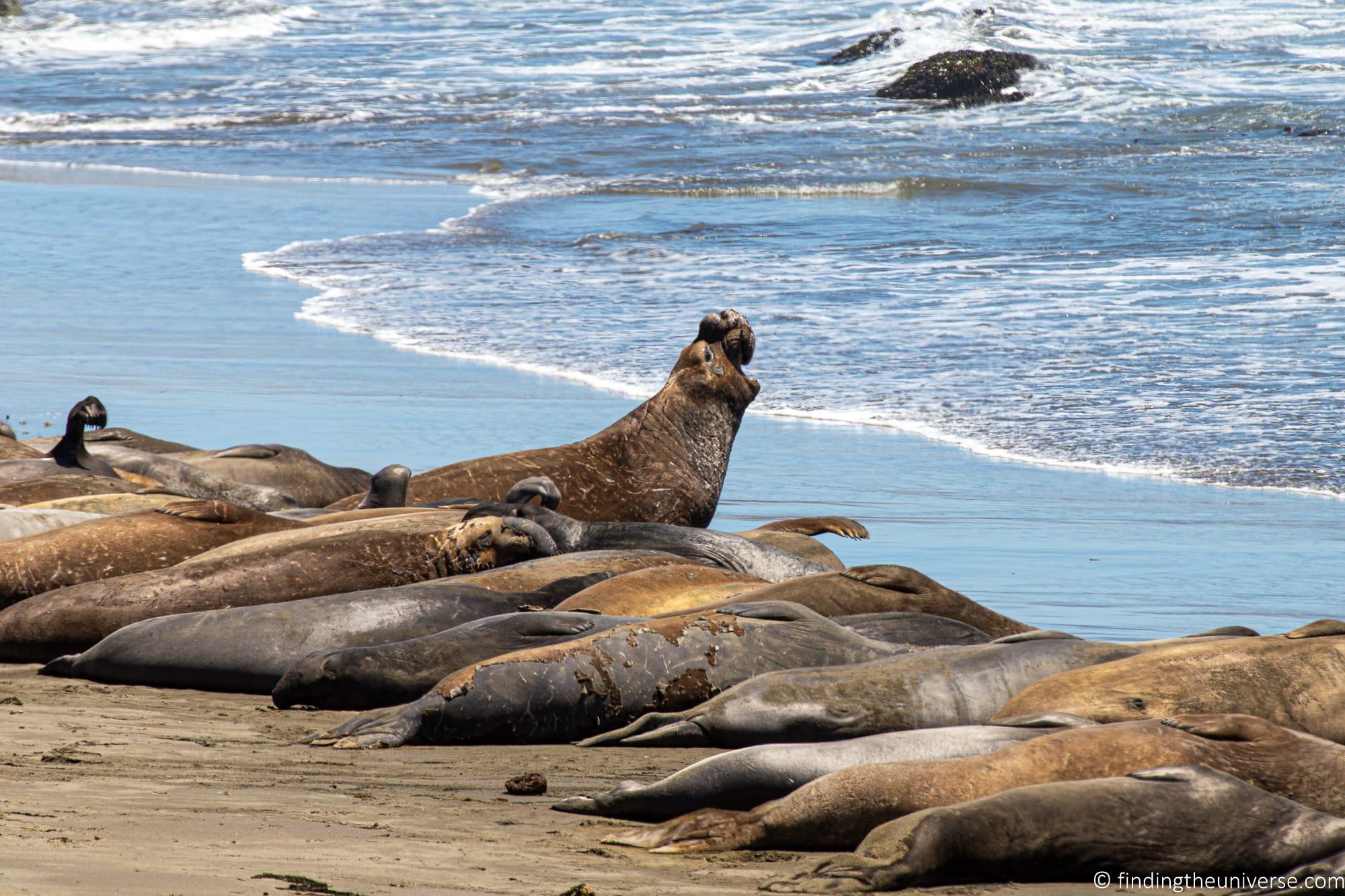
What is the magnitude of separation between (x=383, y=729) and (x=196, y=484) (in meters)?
4.07

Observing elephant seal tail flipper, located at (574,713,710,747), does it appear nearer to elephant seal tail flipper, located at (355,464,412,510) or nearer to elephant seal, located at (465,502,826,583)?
elephant seal, located at (465,502,826,583)

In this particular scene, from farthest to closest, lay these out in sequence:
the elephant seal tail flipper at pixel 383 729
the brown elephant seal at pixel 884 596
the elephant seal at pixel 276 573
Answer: the elephant seal at pixel 276 573 < the brown elephant seal at pixel 884 596 < the elephant seal tail flipper at pixel 383 729

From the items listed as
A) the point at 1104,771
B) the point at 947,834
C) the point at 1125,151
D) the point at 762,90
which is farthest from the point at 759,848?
the point at 762,90

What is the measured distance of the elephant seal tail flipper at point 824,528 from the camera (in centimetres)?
738

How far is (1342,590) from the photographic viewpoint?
675cm

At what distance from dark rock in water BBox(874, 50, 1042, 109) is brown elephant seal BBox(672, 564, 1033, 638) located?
28.2 metres

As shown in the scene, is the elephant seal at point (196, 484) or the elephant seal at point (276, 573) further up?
the elephant seal at point (276, 573)

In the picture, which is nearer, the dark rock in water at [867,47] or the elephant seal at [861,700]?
the elephant seal at [861,700]

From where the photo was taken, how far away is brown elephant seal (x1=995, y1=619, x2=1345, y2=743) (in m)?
4.29

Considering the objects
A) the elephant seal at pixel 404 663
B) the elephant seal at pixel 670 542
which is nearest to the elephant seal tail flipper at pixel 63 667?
the elephant seal at pixel 404 663

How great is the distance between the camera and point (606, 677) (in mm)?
4812

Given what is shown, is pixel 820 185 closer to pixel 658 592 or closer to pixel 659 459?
pixel 659 459

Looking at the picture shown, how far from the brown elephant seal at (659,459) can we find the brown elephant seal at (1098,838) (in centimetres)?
507

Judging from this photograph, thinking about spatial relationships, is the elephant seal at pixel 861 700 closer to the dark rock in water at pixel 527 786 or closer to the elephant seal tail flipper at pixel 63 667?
the dark rock in water at pixel 527 786
